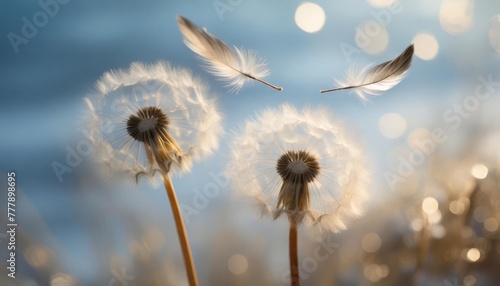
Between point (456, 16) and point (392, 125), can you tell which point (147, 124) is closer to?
point (392, 125)

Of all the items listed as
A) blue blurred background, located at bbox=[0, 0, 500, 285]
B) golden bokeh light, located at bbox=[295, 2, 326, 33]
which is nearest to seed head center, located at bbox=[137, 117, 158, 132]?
blue blurred background, located at bbox=[0, 0, 500, 285]

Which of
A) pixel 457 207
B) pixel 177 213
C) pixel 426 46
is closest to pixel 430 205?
pixel 457 207

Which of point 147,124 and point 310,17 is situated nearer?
point 147,124

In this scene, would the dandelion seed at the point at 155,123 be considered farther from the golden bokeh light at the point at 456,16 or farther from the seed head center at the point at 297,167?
the golden bokeh light at the point at 456,16

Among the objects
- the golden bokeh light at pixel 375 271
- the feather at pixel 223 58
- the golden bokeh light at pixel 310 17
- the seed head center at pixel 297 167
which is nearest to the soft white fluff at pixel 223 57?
the feather at pixel 223 58

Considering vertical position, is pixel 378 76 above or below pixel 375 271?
above

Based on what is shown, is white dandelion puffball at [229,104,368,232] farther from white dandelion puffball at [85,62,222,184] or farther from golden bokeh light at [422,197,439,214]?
golden bokeh light at [422,197,439,214]

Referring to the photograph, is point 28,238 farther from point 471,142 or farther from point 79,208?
point 471,142
